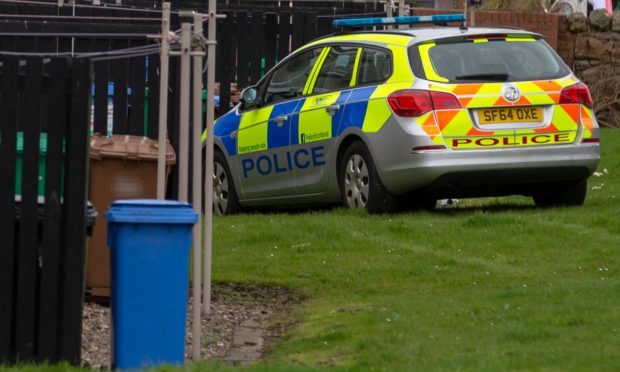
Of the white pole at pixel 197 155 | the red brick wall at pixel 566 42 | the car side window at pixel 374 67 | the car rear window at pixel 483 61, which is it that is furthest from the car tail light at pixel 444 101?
the red brick wall at pixel 566 42

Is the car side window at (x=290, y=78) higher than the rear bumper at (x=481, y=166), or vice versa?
the car side window at (x=290, y=78)

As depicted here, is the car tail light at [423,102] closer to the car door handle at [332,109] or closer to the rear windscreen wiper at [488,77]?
the rear windscreen wiper at [488,77]

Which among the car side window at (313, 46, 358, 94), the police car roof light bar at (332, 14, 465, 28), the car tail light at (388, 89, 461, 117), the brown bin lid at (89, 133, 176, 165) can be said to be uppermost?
the police car roof light bar at (332, 14, 465, 28)

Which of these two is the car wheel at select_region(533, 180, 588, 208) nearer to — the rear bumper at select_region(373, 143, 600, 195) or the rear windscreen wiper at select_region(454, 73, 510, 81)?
the rear bumper at select_region(373, 143, 600, 195)

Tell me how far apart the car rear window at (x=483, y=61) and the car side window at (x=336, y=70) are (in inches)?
33.1

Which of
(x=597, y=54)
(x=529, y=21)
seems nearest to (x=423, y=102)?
(x=529, y=21)

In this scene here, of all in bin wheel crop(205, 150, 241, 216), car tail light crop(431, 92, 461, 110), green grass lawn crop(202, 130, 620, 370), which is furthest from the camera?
bin wheel crop(205, 150, 241, 216)

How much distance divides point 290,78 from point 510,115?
239 centimetres

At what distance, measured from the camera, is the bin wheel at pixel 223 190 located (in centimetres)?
1430

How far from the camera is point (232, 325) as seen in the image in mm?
8883

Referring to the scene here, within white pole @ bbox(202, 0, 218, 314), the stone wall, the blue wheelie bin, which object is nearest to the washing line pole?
white pole @ bbox(202, 0, 218, 314)

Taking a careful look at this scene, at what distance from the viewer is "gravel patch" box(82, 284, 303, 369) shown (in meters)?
7.97

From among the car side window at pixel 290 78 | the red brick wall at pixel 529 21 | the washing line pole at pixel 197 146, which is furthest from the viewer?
the red brick wall at pixel 529 21

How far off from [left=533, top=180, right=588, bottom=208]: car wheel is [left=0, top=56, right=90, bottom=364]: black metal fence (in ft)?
22.6
